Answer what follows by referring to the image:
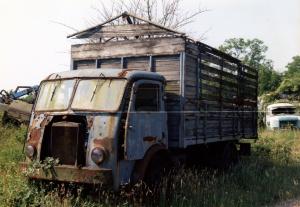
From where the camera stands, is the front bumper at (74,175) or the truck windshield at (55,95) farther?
the truck windshield at (55,95)

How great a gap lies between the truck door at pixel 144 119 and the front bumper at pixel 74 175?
46 cm

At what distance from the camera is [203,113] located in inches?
379

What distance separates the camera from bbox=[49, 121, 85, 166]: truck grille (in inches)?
278

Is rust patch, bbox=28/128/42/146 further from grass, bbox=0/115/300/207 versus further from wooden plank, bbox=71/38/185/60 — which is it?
wooden plank, bbox=71/38/185/60

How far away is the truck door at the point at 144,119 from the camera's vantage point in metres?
7.16

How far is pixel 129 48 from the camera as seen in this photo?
925 cm

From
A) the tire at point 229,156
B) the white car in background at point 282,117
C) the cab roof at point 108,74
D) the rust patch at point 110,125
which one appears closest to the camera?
the rust patch at point 110,125

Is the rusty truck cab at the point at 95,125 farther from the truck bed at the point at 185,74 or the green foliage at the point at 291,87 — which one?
the green foliage at the point at 291,87

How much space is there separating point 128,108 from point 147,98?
728 mm

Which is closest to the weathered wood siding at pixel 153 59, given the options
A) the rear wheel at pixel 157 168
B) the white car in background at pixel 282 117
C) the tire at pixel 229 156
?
the rear wheel at pixel 157 168

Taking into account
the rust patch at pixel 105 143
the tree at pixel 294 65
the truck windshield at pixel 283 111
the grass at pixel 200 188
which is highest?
the tree at pixel 294 65

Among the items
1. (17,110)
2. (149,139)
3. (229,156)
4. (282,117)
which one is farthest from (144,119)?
(282,117)

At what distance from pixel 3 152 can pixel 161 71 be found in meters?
4.27

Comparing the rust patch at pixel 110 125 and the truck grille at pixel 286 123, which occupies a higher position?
the truck grille at pixel 286 123
